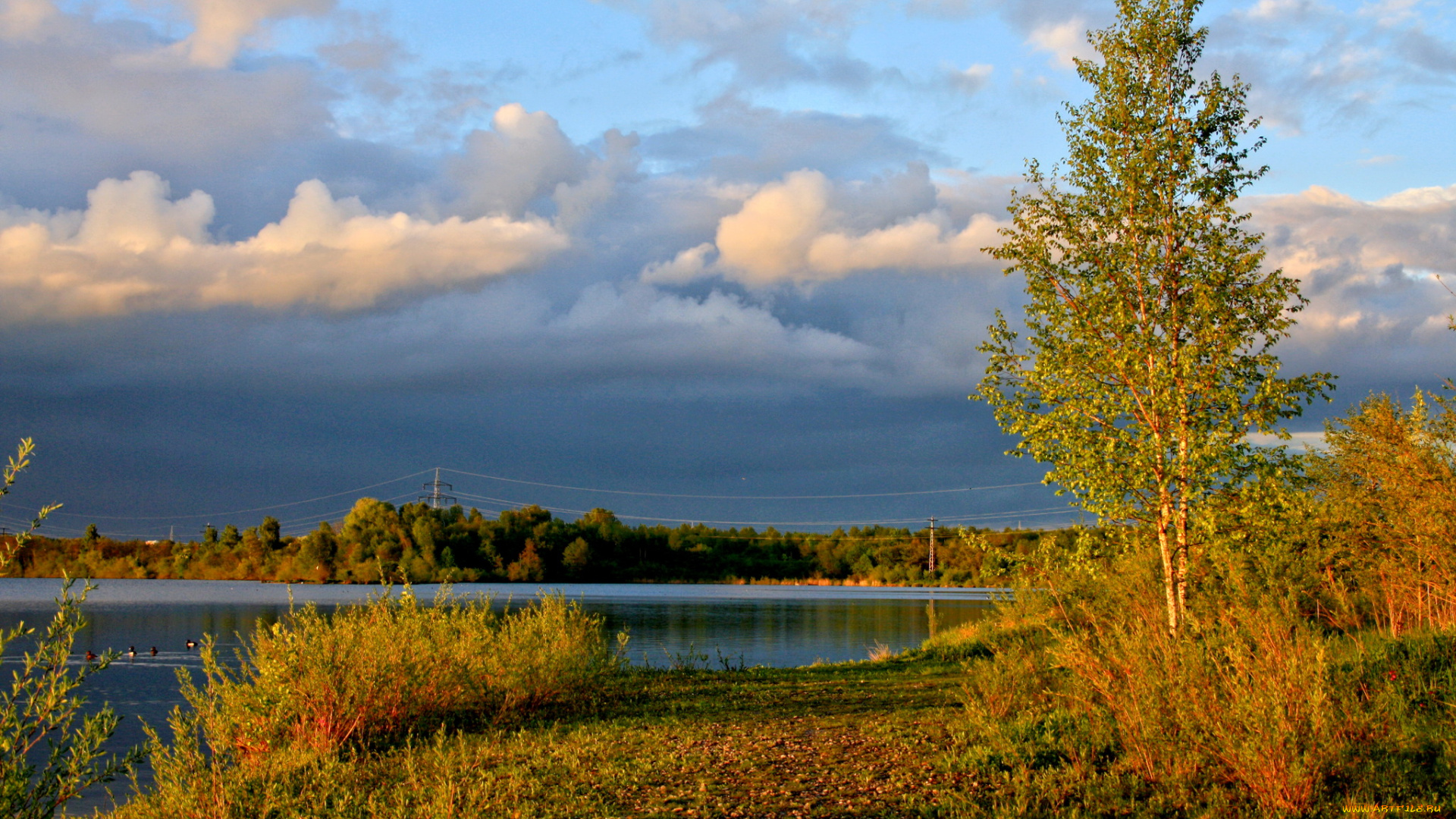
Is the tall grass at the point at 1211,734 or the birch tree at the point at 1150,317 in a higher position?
the birch tree at the point at 1150,317

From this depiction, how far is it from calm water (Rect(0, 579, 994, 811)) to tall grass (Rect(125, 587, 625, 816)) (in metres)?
0.70

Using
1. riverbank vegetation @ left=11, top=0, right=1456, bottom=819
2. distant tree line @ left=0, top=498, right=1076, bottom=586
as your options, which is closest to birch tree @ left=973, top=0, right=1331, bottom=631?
riverbank vegetation @ left=11, top=0, right=1456, bottom=819

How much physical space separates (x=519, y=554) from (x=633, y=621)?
211 ft

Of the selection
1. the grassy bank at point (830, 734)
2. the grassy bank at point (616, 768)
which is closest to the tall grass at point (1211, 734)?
the grassy bank at point (830, 734)

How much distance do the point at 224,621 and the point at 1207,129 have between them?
155ft

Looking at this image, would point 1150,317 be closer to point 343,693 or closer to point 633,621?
point 343,693

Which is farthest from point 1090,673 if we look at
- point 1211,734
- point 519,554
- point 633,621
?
point 519,554

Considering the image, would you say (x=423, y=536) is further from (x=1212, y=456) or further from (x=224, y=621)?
(x=1212, y=456)

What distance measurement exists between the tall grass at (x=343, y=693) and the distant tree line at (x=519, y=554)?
255 feet

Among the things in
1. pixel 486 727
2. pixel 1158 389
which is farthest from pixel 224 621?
pixel 1158 389

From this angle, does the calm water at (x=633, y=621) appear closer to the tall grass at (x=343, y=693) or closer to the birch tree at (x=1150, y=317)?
the tall grass at (x=343, y=693)

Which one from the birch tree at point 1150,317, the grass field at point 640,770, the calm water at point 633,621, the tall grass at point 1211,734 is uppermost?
the birch tree at point 1150,317

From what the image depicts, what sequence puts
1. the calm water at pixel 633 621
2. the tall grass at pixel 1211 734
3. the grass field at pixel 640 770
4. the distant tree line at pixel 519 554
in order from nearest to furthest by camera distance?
the tall grass at pixel 1211 734, the grass field at pixel 640 770, the calm water at pixel 633 621, the distant tree line at pixel 519 554

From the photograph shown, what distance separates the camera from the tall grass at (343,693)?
860cm
